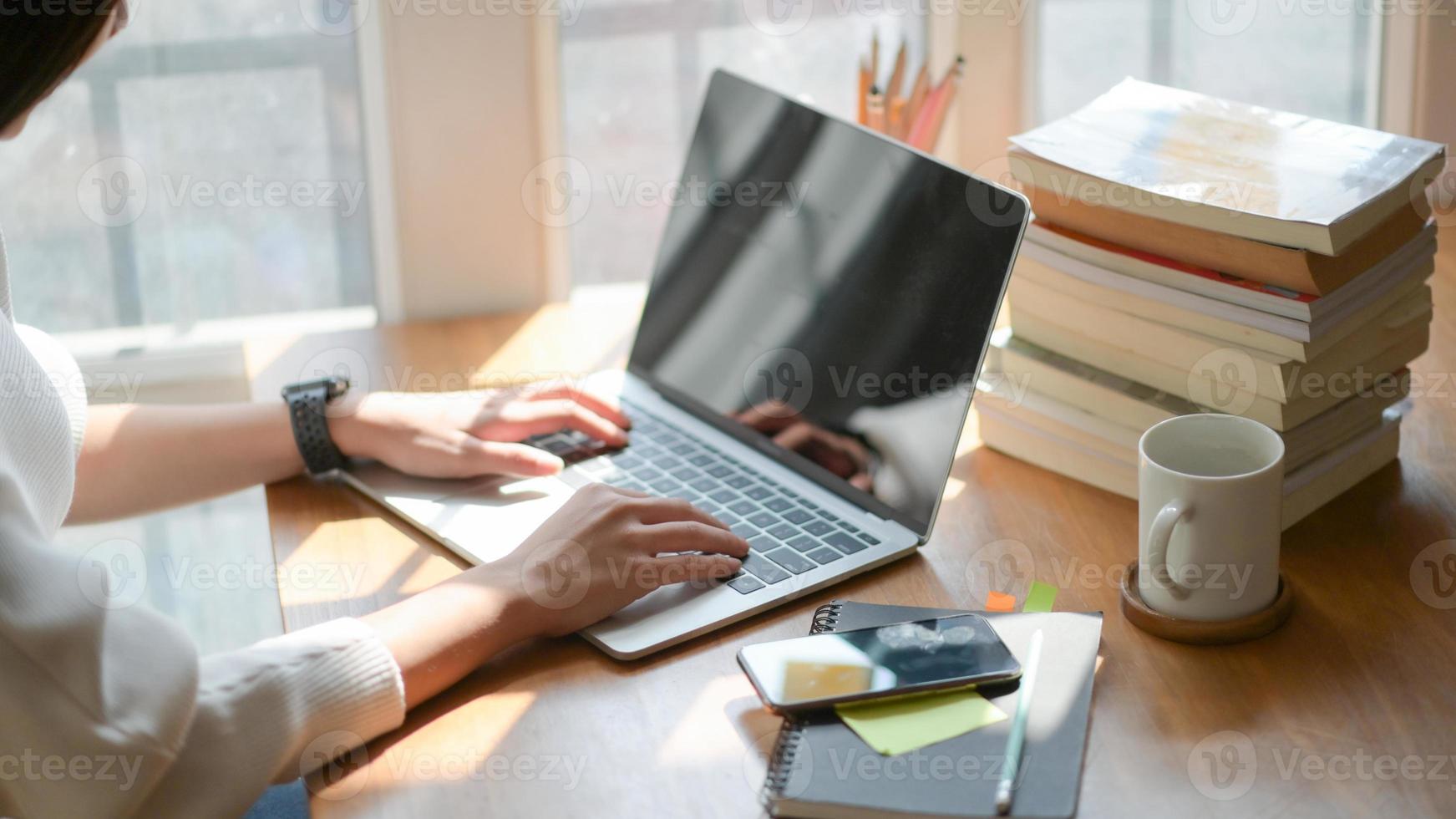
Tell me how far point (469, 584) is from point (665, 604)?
0.14 m

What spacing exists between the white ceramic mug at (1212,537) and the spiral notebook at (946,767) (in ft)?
0.30

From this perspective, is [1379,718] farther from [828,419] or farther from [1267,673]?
[828,419]

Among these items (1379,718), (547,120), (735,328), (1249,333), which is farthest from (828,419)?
(547,120)

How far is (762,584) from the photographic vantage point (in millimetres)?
954

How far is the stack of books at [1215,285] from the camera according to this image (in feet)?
3.19
